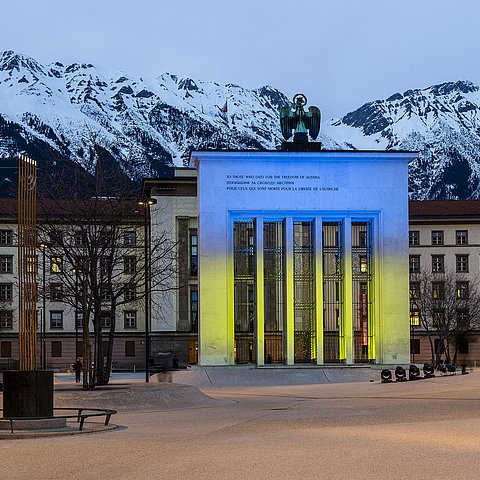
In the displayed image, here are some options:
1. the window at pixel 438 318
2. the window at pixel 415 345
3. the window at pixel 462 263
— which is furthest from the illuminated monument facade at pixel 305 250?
the window at pixel 462 263

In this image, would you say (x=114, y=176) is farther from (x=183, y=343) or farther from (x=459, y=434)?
(x=183, y=343)

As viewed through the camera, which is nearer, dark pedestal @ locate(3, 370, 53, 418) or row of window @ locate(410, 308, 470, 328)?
dark pedestal @ locate(3, 370, 53, 418)

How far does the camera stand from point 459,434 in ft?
84.7

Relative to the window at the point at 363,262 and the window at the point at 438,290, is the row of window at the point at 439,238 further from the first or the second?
the window at the point at 363,262

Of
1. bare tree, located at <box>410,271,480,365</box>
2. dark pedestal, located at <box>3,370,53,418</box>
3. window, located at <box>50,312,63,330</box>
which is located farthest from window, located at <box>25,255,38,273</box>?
window, located at <box>50,312,63,330</box>

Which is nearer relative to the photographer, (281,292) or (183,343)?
(281,292)

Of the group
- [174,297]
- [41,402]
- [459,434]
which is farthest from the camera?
[174,297]

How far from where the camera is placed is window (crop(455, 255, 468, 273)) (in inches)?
4579

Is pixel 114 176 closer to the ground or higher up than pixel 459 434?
higher up

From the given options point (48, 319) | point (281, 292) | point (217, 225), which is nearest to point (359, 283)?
point (281, 292)

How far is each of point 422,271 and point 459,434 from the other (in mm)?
90918

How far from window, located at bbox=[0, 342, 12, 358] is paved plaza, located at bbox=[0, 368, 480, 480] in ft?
222

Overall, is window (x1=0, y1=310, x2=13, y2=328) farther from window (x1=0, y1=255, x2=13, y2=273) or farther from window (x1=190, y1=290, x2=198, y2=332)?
window (x1=190, y1=290, x2=198, y2=332)

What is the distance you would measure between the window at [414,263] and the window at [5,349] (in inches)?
1526
